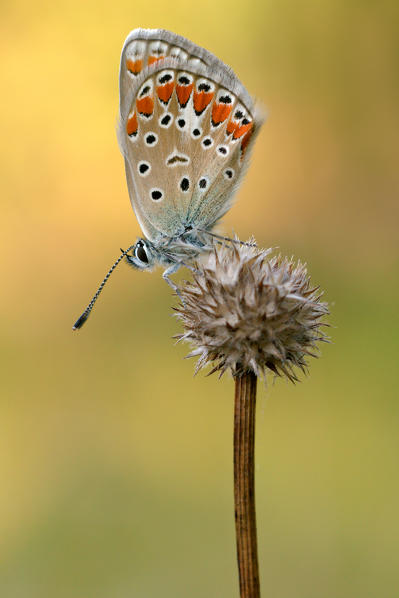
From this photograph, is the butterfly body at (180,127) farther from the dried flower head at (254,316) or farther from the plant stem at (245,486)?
the plant stem at (245,486)

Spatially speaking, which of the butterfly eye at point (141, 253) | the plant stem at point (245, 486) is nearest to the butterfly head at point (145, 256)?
the butterfly eye at point (141, 253)

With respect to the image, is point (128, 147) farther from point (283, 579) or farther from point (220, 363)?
point (283, 579)

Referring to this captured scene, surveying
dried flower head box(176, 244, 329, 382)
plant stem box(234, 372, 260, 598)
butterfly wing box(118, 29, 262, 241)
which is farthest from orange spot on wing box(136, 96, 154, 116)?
plant stem box(234, 372, 260, 598)

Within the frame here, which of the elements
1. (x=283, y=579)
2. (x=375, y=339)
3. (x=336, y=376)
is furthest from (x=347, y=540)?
(x=375, y=339)

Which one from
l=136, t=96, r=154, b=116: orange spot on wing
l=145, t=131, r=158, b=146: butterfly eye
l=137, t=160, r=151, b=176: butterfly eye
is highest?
l=136, t=96, r=154, b=116: orange spot on wing

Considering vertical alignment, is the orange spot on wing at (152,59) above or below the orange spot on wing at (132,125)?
above

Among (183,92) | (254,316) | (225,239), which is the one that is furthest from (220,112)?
(254,316)

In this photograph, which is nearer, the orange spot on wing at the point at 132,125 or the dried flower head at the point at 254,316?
the dried flower head at the point at 254,316

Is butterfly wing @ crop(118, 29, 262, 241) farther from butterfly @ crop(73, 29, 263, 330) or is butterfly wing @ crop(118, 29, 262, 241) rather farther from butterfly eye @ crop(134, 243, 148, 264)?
butterfly eye @ crop(134, 243, 148, 264)

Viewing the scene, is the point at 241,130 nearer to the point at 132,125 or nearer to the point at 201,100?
the point at 201,100
